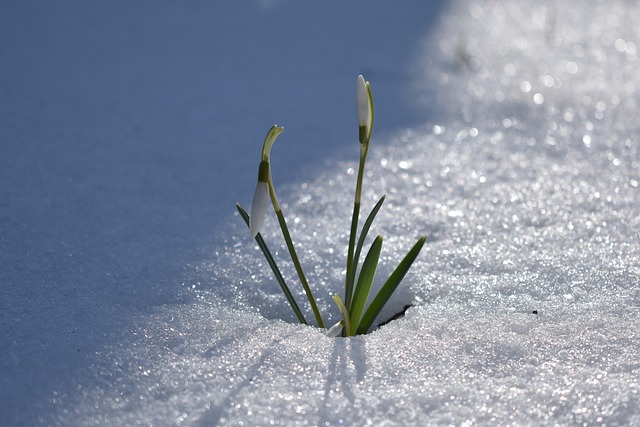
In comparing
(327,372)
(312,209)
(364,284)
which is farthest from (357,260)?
(312,209)

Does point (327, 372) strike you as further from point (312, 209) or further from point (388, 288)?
point (312, 209)

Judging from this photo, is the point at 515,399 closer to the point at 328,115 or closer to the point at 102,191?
the point at 102,191

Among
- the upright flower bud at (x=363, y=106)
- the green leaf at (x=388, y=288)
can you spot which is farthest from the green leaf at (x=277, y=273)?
the upright flower bud at (x=363, y=106)

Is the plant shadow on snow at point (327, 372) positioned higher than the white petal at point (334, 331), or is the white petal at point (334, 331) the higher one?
the white petal at point (334, 331)

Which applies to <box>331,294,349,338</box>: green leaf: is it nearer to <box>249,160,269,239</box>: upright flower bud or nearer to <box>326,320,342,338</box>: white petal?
<box>326,320,342,338</box>: white petal

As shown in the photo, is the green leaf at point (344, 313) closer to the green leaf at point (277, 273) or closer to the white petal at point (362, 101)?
the green leaf at point (277, 273)

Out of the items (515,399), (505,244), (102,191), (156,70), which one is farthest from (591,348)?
(156,70)

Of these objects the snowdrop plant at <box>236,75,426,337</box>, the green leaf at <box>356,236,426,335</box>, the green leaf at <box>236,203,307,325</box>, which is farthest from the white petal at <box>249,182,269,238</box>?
the green leaf at <box>356,236,426,335</box>
